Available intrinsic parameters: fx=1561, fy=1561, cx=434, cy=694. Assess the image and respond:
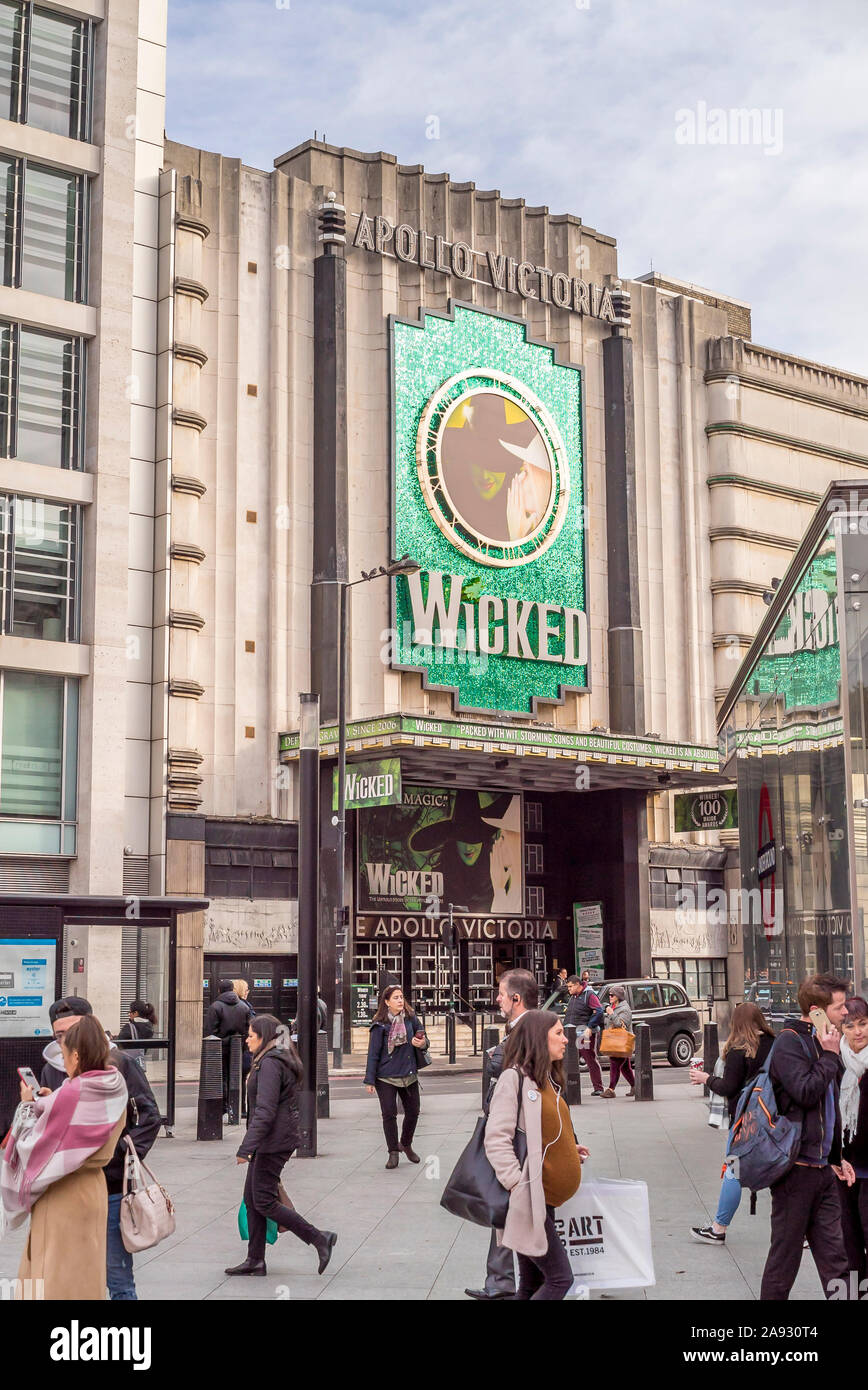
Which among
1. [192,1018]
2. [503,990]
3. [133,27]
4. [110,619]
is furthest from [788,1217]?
[133,27]

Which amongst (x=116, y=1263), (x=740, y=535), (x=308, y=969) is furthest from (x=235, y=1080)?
(x=740, y=535)

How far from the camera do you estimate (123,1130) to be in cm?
789

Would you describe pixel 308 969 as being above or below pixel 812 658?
below

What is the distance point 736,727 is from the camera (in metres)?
22.0

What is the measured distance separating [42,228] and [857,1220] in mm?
28445

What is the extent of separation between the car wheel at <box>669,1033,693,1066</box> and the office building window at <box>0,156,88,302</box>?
64.1 feet

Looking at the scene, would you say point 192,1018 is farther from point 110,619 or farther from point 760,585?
point 760,585

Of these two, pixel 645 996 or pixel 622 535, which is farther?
pixel 622 535

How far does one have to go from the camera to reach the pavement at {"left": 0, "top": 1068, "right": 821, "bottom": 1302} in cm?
998

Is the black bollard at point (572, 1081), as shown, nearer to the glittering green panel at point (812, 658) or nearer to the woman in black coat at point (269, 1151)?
the glittering green panel at point (812, 658)

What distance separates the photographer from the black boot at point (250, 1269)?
1041 centimetres

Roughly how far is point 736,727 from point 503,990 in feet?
45.4

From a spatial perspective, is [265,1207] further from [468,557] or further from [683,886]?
[683,886]

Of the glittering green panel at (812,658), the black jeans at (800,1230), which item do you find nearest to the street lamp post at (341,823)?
the glittering green panel at (812,658)
